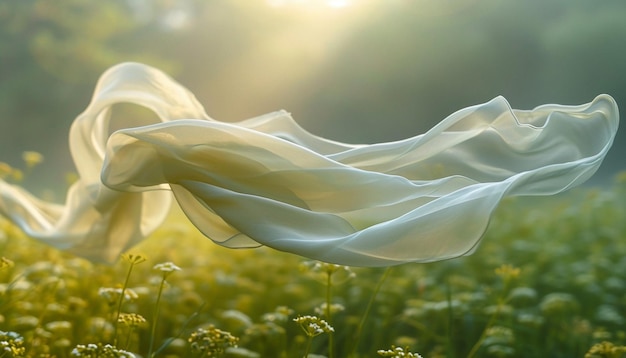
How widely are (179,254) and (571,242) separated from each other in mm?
1485

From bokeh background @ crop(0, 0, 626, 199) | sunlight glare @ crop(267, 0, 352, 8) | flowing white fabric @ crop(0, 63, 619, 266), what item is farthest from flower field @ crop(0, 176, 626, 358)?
sunlight glare @ crop(267, 0, 352, 8)

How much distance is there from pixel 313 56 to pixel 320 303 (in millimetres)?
8088

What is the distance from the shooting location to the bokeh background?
8.69m

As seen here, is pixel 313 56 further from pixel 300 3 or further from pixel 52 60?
pixel 52 60

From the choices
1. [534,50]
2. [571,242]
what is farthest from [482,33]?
[571,242]

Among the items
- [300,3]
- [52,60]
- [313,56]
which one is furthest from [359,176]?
[313,56]

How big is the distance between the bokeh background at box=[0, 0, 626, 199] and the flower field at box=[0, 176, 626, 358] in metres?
6.41

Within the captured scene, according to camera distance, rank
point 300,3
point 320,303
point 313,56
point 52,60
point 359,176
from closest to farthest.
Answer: point 359,176 → point 320,303 → point 52,60 → point 300,3 → point 313,56

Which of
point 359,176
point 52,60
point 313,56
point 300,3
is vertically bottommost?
point 359,176

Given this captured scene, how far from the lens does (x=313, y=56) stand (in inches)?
379

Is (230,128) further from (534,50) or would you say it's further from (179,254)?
(534,50)

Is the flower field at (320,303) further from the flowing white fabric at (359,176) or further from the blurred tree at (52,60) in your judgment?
the blurred tree at (52,60)

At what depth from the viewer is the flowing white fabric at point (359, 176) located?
83cm

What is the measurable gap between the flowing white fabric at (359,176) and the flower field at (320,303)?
0.33 feet
